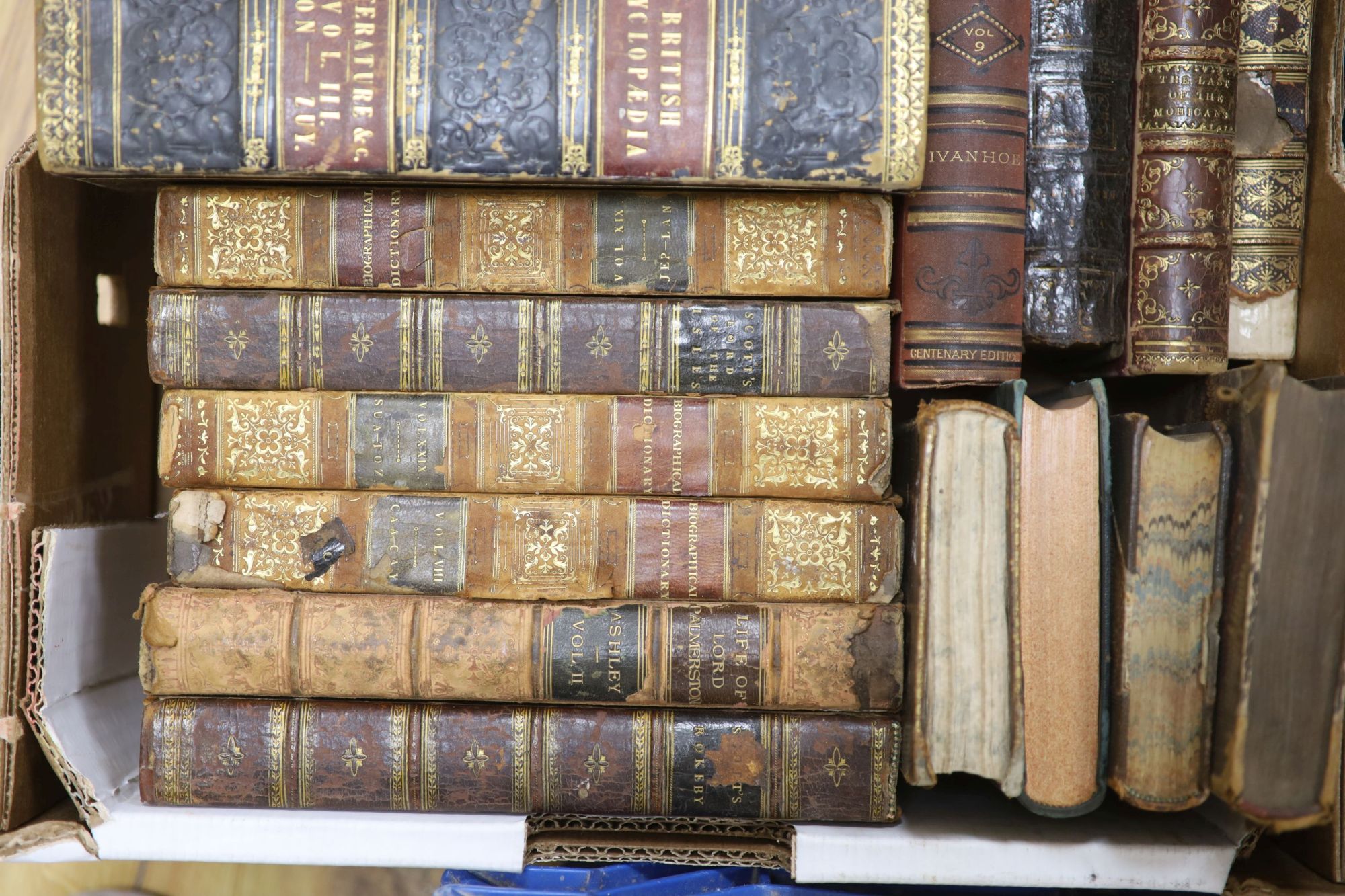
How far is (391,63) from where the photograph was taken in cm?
98

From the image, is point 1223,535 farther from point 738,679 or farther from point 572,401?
point 572,401

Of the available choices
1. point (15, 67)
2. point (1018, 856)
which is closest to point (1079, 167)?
point (1018, 856)

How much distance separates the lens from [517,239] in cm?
106

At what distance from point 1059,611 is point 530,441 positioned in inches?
25.0

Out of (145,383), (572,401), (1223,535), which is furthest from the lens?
(145,383)

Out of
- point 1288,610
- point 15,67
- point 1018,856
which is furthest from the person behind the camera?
point 15,67

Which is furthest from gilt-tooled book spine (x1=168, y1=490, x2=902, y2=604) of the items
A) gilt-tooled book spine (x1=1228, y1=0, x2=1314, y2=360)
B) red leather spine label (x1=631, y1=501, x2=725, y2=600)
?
gilt-tooled book spine (x1=1228, y1=0, x2=1314, y2=360)

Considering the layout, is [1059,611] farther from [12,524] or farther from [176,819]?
[12,524]

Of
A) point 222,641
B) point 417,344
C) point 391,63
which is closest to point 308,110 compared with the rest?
point 391,63

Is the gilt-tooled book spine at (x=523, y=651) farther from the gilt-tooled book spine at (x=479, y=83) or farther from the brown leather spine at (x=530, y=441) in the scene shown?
the gilt-tooled book spine at (x=479, y=83)

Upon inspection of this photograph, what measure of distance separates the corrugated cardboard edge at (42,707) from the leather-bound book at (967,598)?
97 centimetres

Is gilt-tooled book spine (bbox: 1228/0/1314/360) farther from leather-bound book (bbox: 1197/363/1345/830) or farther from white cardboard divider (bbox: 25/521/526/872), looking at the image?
white cardboard divider (bbox: 25/521/526/872)

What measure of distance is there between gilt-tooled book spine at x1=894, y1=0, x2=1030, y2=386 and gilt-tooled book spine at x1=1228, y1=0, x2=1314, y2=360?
307mm

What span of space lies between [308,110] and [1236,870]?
140 cm
